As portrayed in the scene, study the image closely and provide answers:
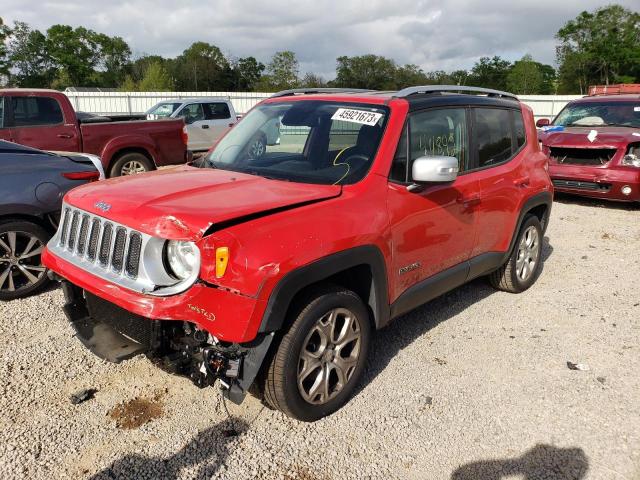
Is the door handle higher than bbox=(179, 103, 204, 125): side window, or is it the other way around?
bbox=(179, 103, 204, 125): side window

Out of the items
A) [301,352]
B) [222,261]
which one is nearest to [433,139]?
[301,352]

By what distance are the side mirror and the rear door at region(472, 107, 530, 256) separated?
3.13 ft

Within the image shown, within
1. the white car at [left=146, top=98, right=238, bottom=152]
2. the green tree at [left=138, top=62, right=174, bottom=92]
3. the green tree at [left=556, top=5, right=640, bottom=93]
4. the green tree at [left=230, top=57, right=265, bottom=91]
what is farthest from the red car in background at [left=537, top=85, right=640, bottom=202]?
the green tree at [left=230, top=57, right=265, bottom=91]

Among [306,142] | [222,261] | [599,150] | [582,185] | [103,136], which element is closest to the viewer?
[222,261]

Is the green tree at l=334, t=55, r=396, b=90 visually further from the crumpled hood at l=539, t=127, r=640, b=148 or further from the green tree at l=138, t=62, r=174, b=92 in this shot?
the crumpled hood at l=539, t=127, r=640, b=148

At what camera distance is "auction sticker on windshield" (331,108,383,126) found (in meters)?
3.53

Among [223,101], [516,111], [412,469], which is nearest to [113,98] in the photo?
[223,101]

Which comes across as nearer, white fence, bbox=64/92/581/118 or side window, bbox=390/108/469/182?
side window, bbox=390/108/469/182

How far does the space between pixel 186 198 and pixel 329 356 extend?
1.21 meters

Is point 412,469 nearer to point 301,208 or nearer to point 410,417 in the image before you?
point 410,417

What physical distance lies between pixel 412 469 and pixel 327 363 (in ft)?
2.37

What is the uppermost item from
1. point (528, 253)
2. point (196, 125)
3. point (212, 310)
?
point (196, 125)

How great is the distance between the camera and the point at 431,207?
11.9ft

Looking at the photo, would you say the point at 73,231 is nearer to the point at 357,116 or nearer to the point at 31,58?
the point at 357,116
